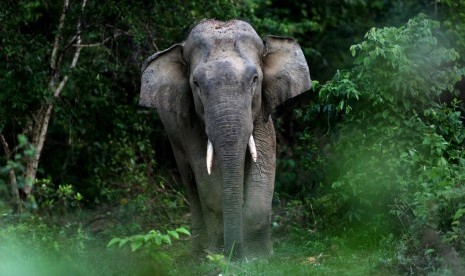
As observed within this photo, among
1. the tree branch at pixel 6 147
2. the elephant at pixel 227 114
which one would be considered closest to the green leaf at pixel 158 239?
the elephant at pixel 227 114

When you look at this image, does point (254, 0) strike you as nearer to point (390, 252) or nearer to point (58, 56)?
point (58, 56)

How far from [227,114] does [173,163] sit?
6598mm

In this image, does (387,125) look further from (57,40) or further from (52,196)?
(57,40)

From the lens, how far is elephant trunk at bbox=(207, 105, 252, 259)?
31.0 ft

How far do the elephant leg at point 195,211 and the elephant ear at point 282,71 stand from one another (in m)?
1.27

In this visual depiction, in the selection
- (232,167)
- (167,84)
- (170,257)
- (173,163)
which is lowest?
(173,163)

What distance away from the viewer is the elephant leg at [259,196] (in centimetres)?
1035

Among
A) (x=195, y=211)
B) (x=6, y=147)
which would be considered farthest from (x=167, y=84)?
(x=6, y=147)

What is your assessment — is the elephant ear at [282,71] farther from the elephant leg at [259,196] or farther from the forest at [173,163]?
the forest at [173,163]

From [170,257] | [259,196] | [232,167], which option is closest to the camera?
[232,167]

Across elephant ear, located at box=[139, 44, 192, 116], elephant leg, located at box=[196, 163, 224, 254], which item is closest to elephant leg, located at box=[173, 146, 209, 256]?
elephant leg, located at box=[196, 163, 224, 254]

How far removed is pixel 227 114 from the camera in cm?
964

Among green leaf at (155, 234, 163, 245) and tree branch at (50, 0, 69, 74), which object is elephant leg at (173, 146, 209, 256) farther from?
green leaf at (155, 234, 163, 245)

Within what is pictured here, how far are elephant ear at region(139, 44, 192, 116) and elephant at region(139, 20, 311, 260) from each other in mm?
10
